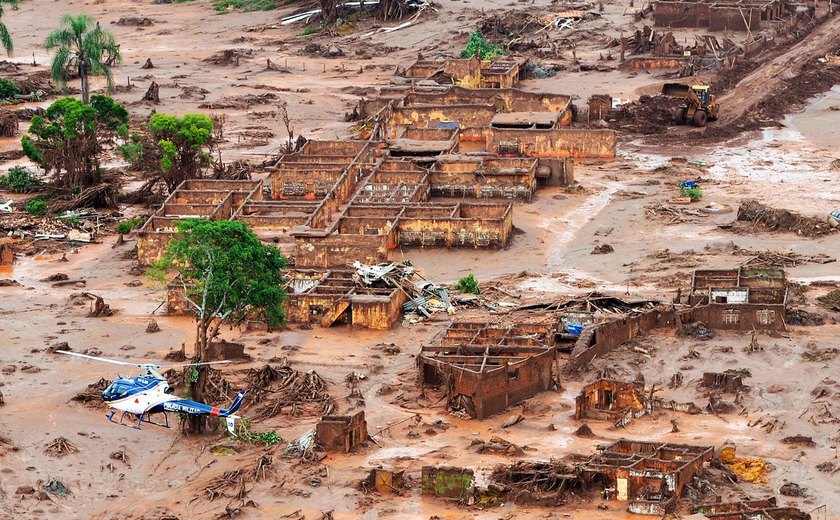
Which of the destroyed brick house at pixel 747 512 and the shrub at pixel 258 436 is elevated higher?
the destroyed brick house at pixel 747 512

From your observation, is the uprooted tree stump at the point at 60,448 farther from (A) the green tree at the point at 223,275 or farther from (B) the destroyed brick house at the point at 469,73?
(B) the destroyed brick house at the point at 469,73

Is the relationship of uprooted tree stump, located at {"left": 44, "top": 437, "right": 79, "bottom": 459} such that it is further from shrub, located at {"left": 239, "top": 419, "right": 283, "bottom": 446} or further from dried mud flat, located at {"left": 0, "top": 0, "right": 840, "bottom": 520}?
shrub, located at {"left": 239, "top": 419, "right": 283, "bottom": 446}

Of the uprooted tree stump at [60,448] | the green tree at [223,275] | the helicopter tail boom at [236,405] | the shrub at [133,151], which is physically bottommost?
the uprooted tree stump at [60,448]

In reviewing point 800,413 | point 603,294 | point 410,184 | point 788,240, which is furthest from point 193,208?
point 800,413

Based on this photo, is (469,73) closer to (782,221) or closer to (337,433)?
(782,221)

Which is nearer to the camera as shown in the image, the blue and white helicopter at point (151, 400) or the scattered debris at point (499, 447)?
the scattered debris at point (499, 447)

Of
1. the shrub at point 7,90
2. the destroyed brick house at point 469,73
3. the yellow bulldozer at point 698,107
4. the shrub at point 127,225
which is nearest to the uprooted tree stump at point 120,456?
the shrub at point 127,225

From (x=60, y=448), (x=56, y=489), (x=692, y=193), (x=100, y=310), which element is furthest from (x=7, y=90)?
(x=56, y=489)
